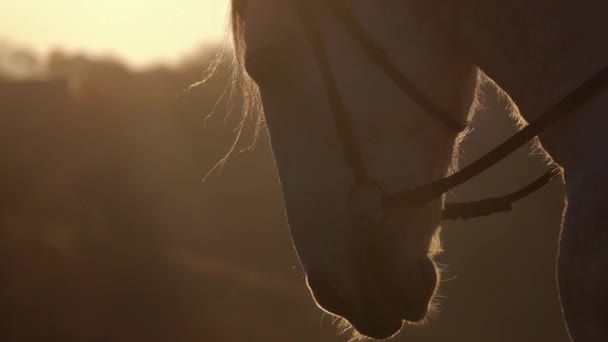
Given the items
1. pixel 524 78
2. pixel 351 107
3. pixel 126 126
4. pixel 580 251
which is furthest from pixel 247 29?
pixel 126 126

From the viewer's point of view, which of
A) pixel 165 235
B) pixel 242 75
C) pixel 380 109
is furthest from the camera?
pixel 165 235

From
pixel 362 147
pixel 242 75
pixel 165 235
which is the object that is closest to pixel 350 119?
pixel 362 147

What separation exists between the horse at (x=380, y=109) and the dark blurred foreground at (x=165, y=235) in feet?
32.4

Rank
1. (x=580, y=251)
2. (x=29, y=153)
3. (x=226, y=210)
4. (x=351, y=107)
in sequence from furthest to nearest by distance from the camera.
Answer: (x=226, y=210), (x=29, y=153), (x=351, y=107), (x=580, y=251)

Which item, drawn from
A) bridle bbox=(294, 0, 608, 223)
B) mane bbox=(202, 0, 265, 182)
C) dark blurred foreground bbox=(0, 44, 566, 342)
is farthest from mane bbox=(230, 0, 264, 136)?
dark blurred foreground bbox=(0, 44, 566, 342)

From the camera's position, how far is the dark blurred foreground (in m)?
15.0

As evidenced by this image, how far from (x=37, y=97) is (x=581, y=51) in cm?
2090

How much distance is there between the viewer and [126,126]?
22172 mm

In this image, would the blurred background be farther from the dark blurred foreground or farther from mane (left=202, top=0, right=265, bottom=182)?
Answer: mane (left=202, top=0, right=265, bottom=182)

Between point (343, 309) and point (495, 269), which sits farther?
point (495, 269)

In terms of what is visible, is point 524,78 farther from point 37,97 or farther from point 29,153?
point 37,97

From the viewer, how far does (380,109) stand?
7.48 ft

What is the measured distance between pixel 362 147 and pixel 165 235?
685 inches

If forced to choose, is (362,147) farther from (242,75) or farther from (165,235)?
(165,235)
